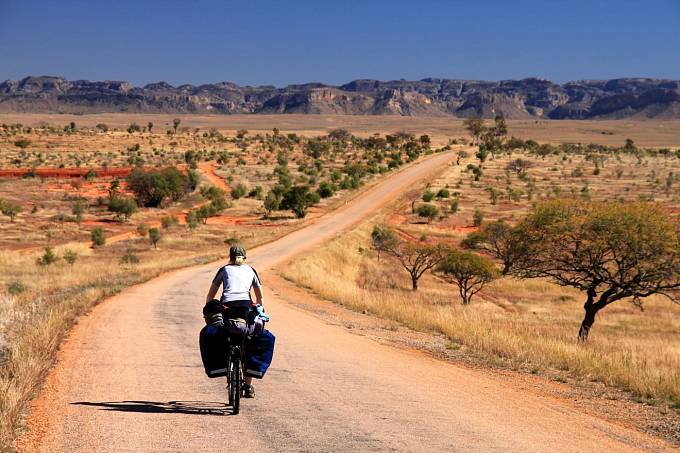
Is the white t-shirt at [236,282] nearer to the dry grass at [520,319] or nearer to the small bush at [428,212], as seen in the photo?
the dry grass at [520,319]

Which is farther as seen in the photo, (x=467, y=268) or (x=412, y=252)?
(x=412, y=252)

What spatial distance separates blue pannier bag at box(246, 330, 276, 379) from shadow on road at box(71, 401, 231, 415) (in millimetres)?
559

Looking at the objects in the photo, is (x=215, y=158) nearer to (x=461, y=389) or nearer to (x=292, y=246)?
(x=292, y=246)

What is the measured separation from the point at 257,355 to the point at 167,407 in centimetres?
126

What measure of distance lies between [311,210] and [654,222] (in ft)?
120

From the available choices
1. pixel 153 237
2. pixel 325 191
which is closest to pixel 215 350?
pixel 153 237

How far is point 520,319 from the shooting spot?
27859 millimetres

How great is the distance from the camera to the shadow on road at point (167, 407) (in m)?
7.93

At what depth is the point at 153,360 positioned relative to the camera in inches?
427

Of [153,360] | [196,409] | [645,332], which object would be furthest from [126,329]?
[645,332]

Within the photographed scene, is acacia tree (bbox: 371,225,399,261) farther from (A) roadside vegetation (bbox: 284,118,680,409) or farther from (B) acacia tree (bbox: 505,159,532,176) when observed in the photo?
(B) acacia tree (bbox: 505,159,532,176)

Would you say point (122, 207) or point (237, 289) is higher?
point (237, 289)

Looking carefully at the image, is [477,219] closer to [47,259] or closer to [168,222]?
[168,222]

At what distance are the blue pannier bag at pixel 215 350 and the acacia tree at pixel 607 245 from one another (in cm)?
1547
